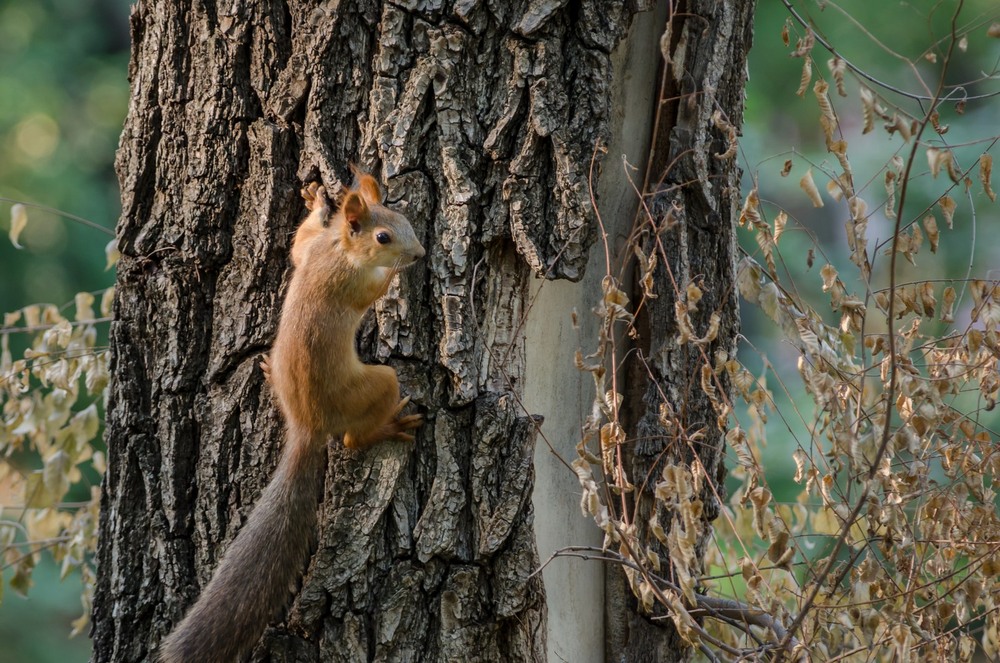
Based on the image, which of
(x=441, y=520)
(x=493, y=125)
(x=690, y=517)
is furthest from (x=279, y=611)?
(x=493, y=125)

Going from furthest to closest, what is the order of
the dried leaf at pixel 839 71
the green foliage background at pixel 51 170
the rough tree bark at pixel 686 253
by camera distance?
the green foliage background at pixel 51 170, the rough tree bark at pixel 686 253, the dried leaf at pixel 839 71

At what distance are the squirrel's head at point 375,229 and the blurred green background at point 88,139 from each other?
246 centimetres

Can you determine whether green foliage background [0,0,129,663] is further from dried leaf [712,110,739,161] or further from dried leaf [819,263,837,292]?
dried leaf [819,263,837,292]

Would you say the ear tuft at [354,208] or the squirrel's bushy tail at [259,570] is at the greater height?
the ear tuft at [354,208]

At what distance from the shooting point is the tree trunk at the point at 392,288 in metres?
1.73

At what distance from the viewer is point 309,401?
1753 millimetres

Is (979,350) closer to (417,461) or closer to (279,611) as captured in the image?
(417,461)

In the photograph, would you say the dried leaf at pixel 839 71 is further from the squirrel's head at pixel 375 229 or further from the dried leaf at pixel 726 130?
the squirrel's head at pixel 375 229

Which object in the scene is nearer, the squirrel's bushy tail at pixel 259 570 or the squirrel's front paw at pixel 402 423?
the squirrel's bushy tail at pixel 259 570

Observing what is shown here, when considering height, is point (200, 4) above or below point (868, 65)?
below

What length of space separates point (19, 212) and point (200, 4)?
98cm

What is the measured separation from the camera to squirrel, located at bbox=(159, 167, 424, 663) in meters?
1.66

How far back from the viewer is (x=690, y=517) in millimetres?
1501

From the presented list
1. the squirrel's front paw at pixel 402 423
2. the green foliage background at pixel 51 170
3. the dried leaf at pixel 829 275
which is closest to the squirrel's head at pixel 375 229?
the squirrel's front paw at pixel 402 423
